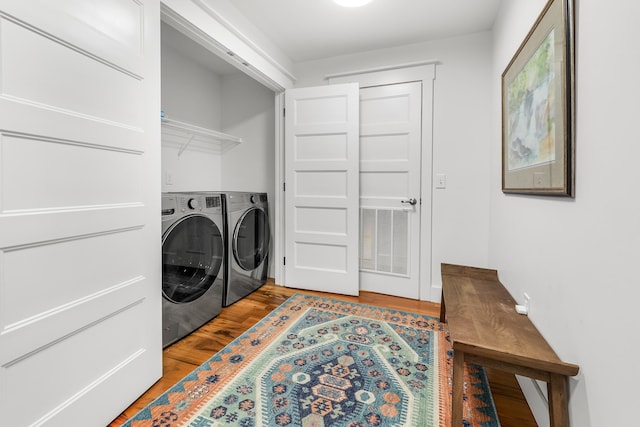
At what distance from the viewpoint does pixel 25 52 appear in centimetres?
93

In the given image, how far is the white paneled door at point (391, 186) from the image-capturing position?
263cm

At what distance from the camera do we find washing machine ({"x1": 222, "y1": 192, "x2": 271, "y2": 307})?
2.46 meters

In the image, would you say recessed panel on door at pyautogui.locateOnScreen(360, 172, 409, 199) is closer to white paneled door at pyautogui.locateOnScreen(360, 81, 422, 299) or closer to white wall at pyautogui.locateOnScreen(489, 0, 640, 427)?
white paneled door at pyautogui.locateOnScreen(360, 81, 422, 299)

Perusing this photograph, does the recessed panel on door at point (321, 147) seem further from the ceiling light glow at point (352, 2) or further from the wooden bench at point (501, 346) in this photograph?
the wooden bench at point (501, 346)

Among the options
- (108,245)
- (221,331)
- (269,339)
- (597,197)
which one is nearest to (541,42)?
(597,197)

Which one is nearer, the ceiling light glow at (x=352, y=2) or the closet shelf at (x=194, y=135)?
the ceiling light glow at (x=352, y=2)

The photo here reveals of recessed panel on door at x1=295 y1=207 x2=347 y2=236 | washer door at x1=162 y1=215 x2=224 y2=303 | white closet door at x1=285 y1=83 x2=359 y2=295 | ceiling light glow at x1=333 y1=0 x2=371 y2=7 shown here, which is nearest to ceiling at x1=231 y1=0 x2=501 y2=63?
ceiling light glow at x1=333 y1=0 x2=371 y2=7

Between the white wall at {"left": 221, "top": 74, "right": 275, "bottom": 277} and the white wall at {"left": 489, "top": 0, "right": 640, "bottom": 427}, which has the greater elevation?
the white wall at {"left": 221, "top": 74, "right": 275, "bottom": 277}

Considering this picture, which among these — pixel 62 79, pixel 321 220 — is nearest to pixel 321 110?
pixel 321 220

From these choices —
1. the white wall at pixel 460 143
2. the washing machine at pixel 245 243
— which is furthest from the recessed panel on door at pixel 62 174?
the white wall at pixel 460 143

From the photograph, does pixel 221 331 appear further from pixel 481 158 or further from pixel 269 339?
pixel 481 158

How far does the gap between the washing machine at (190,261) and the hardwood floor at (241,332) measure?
116 mm

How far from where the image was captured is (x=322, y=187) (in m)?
2.81

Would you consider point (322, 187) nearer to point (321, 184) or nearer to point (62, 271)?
point (321, 184)
